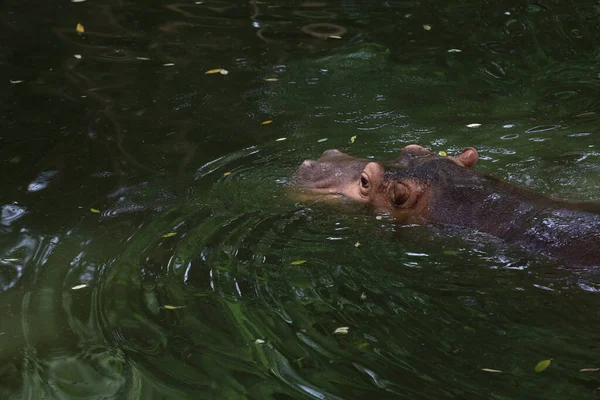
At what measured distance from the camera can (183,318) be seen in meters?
5.00

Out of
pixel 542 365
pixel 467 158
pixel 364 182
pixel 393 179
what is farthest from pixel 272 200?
pixel 542 365

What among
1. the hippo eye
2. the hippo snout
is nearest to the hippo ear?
the hippo eye

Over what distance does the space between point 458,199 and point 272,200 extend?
1616 millimetres

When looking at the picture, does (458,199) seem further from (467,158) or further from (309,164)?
(309,164)

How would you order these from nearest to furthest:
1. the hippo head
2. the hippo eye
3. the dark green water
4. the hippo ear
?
1. the dark green water
2. the hippo head
3. the hippo eye
4. the hippo ear

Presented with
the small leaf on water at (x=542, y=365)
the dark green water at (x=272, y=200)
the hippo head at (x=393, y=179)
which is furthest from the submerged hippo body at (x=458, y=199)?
the small leaf on water at (x=542, y=365)

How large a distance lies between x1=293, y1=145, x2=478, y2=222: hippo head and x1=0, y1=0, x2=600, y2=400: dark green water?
7.3 inches

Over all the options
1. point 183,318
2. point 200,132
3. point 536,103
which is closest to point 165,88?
point 200,132

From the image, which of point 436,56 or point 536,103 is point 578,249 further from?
point 436,56

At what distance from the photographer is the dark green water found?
4.46 metres

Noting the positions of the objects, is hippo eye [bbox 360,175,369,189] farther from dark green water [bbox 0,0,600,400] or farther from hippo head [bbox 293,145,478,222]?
dark green water [bbox 0,0,600,400]

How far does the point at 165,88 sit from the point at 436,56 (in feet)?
10.9

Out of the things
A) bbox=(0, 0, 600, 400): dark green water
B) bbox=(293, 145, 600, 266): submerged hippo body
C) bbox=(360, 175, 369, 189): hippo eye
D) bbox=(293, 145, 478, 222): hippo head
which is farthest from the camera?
bbox=(360, 175, 369, 189): hippo eye

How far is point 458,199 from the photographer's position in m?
5.70
